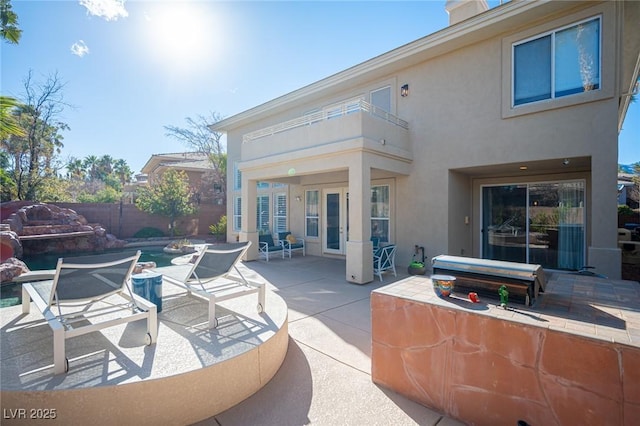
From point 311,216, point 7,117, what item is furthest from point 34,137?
point 311,216

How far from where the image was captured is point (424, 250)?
931 cm

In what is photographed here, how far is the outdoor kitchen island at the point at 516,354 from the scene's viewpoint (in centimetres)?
204

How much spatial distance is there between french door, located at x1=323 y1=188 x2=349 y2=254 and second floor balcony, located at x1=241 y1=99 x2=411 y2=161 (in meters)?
2.89

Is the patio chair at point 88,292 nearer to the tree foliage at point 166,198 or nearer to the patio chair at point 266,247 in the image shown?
the patio chair at point 266,247

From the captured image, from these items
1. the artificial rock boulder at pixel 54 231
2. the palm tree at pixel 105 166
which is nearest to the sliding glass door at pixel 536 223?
the artificial rock boulder at pixel 54 231

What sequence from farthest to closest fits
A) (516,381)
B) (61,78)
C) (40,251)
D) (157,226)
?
(157,226) → (61,78) → (40,251) → (516,381)

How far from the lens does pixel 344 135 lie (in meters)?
8.18

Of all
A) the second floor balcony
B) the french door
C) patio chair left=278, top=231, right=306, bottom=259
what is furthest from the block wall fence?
the french door

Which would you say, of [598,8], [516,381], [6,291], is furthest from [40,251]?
[598,8]

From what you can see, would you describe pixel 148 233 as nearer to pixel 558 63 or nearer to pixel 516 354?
pixel 516 354

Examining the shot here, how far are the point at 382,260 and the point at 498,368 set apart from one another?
6032mm

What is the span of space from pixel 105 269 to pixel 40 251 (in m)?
15.1

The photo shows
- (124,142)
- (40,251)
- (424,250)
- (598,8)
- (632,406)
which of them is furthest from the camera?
(124,142)

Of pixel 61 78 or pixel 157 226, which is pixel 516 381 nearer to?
pixel 157 226
